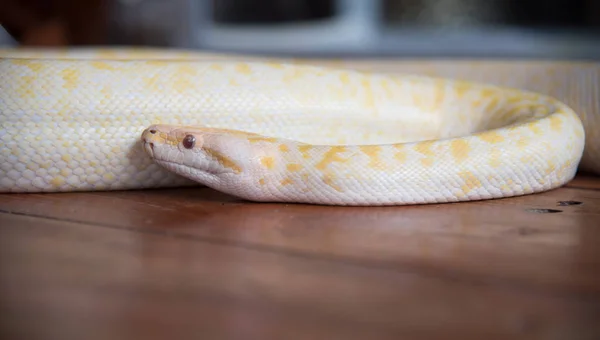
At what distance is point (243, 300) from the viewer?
1.33m

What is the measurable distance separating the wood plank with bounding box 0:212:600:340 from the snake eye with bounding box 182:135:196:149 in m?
0.56

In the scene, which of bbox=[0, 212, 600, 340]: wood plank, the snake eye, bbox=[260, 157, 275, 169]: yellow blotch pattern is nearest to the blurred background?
the snake eye

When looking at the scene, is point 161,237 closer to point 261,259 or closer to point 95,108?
point 261,259

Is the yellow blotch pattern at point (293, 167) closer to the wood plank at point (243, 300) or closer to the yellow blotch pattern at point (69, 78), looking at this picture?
the wood plank at point (243, 300)

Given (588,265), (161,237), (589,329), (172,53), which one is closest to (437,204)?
(588,265)

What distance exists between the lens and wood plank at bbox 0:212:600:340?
1.19 metres

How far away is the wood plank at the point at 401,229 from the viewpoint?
158 cm

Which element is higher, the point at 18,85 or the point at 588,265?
the point at 18,85

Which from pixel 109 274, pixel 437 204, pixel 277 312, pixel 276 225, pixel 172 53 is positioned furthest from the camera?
pixel 172 53

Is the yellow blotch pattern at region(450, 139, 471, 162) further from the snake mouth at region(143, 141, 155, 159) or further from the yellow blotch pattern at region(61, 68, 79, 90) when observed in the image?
the yellow blotch pattern at region(61, 68, 79, 90)

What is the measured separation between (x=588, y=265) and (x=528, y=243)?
206 mm

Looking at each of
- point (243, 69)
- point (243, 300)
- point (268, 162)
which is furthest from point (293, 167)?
point (243, 300)

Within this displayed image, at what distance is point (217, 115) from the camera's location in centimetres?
253

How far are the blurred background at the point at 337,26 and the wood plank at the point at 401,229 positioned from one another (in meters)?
3.41
